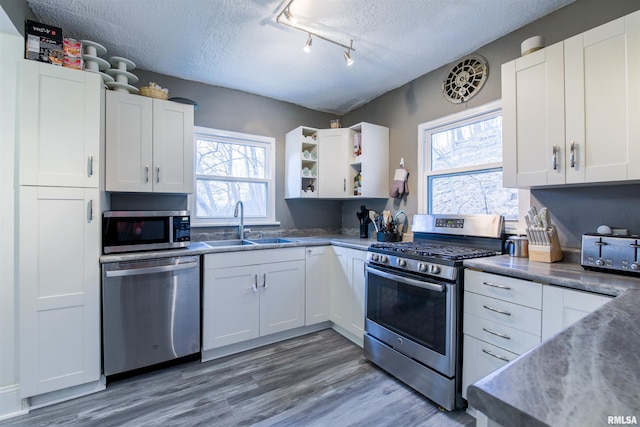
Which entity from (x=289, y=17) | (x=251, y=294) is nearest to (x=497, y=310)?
(x=251, y=294)

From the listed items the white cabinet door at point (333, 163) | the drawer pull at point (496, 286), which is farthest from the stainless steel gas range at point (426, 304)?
the white cabinet door at point (333, 163)

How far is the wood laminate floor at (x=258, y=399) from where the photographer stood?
5.75 feet

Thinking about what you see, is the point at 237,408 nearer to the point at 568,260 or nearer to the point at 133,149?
the point at 133,149

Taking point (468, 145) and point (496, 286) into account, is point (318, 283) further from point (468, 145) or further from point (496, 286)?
point (468, 145)

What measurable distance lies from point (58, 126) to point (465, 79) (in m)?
3.09

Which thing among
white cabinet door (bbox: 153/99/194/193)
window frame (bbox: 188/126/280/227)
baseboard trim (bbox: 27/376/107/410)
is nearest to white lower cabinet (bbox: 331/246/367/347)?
window frame (bbox: 188/126/280/227)

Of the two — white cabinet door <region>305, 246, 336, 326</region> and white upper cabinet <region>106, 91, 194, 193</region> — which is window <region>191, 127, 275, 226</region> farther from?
white cabinet door <region>305, 246, 336, 326</region>

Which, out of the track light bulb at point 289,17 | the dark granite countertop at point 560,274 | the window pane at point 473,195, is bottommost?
the dark granite countertop at point 560,274

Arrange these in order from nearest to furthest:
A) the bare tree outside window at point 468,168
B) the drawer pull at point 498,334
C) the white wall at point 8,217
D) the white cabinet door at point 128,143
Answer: the drawer pull at point 498,334 < the white wall at point 8,217 < the white cabinet door at point 128,143 < the bare tree outside window at point 468,168

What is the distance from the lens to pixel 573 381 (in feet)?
1.63

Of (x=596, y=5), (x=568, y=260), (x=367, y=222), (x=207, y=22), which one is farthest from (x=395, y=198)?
(x=207, y=22)

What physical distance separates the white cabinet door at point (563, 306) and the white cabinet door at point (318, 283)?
1.81 meters

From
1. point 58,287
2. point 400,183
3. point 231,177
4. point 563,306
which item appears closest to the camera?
point 563,306

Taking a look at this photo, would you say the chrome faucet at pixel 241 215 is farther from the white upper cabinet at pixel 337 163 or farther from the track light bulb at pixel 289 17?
the track light bulb at pixel 289 17
